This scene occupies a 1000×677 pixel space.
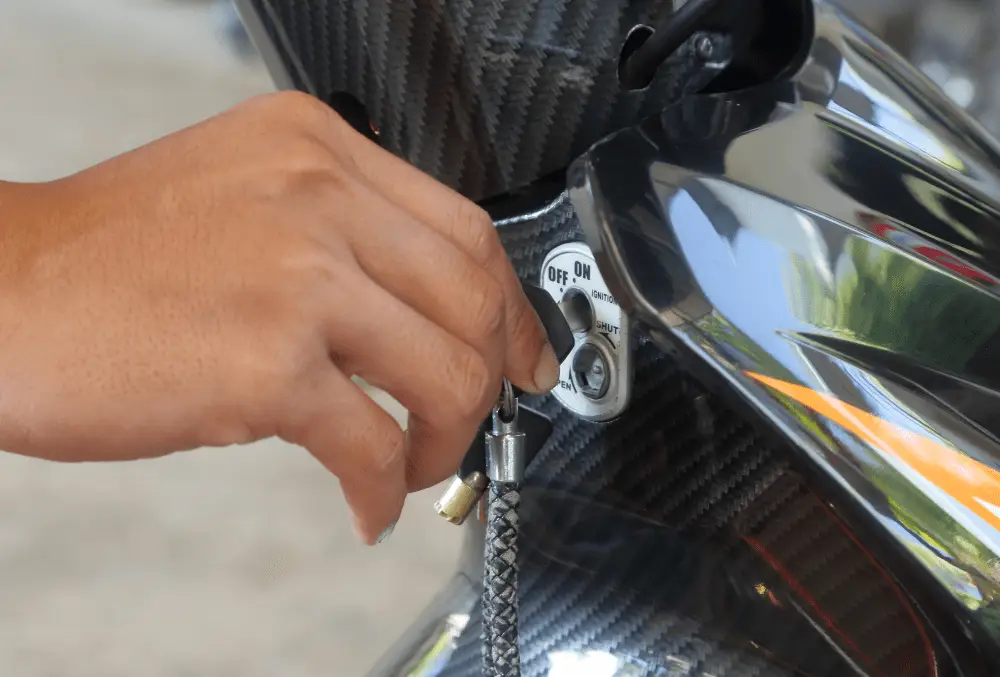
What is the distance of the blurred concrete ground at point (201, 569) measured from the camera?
103 cm

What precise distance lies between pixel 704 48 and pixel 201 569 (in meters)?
0.92

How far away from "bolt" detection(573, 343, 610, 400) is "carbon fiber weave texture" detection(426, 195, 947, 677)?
18mm

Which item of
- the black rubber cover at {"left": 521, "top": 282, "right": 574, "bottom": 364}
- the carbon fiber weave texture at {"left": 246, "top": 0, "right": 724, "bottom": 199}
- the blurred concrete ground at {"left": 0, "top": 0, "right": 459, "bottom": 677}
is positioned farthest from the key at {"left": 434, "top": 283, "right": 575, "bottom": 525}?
the blurred concrete ground at {"left": 0, "top": 0, "right": 459, "bottom": 677}

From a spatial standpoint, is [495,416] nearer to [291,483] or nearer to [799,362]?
[799,362]

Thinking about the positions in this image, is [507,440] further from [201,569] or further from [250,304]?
[201,569]

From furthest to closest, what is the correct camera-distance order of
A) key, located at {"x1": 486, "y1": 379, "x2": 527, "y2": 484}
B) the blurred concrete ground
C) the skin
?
the blurred concrete ground < key, located at {"x1": 486, "y1": 379, "x2": 527, "y2": 484} < the skin

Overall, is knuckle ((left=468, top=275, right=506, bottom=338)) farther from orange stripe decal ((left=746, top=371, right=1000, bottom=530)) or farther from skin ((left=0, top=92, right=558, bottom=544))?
orange stripe decal ((left=746, top=371, right=1000, bottom=530))

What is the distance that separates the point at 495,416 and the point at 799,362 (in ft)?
0.45

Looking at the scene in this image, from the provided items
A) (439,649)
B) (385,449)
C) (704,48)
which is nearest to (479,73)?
(704,48)

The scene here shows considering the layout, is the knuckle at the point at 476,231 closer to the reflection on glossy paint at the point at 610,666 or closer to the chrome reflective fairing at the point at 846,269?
the chrome reflective fairing at the point at 846,269

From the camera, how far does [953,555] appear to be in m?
0.34

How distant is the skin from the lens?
1.05 feet

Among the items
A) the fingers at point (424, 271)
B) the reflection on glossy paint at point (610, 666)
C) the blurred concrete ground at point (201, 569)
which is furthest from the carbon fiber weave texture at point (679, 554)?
the blurred concrete ground at point (201, 569)

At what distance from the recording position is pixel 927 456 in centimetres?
34
